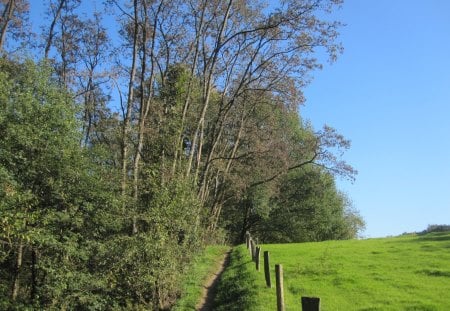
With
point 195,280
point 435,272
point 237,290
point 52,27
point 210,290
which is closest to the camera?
point 435,272

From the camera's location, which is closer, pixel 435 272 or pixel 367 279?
pixel 367 279

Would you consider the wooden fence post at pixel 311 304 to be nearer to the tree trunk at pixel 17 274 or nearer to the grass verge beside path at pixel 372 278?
the grass verge beside path at pixel 372 278

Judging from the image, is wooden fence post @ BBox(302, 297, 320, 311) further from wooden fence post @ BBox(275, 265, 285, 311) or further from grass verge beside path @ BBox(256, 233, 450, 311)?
grass verge beside path @ BBox(256, 233, 450, 311)

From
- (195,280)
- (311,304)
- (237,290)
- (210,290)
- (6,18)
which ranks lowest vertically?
(210,290)

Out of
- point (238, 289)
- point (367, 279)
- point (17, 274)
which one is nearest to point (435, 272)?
point (367, 279)

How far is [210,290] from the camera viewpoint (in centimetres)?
2305

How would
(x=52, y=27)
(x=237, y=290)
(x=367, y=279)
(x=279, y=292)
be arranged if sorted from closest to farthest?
1. (x=279, y=292)
2. (x=367, y=279)
3. (x=237, y=290)
4. (x=52, y=27)

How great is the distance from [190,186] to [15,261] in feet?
25.6

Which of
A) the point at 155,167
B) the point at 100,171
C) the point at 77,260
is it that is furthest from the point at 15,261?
the point at 155,167

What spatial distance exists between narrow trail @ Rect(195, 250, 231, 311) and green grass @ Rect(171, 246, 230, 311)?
0.18m

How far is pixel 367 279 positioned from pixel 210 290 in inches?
285

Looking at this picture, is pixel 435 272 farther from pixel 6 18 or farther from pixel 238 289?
pixel 6 18

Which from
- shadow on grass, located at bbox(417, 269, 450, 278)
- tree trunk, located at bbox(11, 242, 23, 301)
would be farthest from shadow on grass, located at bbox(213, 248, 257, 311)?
tree trunk, located at bbox(11, 242, 23, 301)

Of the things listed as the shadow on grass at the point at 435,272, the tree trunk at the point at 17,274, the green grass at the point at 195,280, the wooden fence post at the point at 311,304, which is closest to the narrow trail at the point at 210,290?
the green grass at the point at 195,280
